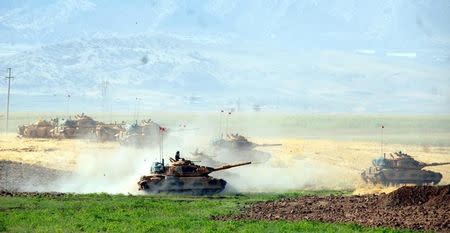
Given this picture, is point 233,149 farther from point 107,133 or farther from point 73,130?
point 73,130

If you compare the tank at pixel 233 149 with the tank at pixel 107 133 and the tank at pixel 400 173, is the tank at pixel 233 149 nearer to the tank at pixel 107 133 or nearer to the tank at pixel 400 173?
the tank at pixel 400 173

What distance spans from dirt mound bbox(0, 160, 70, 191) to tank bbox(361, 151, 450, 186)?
21017 mm

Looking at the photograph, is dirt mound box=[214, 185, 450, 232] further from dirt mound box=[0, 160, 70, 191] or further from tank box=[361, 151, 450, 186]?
dirt mound box=[0, 160, 70, 191]

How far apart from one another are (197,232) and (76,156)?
47365 millimetres

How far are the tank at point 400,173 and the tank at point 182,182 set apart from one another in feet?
40.6

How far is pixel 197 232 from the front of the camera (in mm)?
35812

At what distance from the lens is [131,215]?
136ft

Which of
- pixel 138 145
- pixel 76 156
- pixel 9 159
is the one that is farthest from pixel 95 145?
pixel 9 159

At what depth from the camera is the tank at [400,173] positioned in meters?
63.1

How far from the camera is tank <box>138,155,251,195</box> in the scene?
180 ft

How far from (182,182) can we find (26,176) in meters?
14.9

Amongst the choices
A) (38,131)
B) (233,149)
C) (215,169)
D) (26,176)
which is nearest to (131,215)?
(215,169)

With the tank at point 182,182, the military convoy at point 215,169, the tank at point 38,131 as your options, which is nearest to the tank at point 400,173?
the military convoy at point 215,169

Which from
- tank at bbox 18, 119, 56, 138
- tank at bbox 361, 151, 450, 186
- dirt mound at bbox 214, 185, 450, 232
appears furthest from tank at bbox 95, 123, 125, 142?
dirt mound at bbox 214, 185, 450, 232
